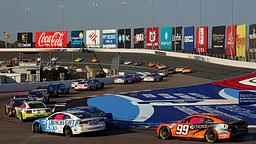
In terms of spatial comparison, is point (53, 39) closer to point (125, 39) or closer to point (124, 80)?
point (125, 39)

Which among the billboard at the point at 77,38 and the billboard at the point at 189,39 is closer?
the billboard at the point at 189,39

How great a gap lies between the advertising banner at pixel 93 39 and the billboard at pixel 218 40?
38382 mm

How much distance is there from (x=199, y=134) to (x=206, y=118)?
67cm

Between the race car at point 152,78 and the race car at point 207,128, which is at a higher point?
the race car at point 207,128

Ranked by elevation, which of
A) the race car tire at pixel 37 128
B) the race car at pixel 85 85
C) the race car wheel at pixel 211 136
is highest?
the race car wheel at pixel 211 136

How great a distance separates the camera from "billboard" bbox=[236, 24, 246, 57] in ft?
231

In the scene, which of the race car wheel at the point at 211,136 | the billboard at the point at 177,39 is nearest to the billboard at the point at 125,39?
the billboard at the point at 177,39

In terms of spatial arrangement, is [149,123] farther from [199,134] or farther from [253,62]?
[253,62]

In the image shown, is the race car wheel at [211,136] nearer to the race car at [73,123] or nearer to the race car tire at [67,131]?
the race car at [73,123]

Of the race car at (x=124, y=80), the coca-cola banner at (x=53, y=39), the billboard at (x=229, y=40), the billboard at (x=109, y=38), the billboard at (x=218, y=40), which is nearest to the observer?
the race car at (x=124, y=80)

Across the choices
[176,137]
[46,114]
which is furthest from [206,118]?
[46,114]

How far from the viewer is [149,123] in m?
19.2

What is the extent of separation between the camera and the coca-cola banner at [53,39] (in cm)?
10850

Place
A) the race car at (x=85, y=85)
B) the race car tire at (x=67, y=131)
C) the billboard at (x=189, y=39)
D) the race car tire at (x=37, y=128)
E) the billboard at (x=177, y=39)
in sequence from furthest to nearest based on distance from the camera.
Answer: the billboard at (x=177, y=39)
the billboard at (x=189, y=39)
the race car at (x=85, y=85)
the race car tire at (x=37, y=128)
the race car tire at (x=67, y=131)
